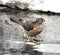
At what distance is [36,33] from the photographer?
8.03ft

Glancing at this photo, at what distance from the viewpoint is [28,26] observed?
2.43 meters

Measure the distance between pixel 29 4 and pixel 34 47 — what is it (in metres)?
0.40

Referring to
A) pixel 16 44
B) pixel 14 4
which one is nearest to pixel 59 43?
pixel 16 44

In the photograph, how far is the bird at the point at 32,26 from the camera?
2.43 metres

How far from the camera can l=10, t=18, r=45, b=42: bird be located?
2432 millimetres

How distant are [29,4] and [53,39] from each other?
1.29 feet

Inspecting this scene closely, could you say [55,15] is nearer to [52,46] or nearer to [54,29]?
[54,29]

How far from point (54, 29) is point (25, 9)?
326mm

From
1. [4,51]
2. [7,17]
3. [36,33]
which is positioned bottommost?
[4,51]

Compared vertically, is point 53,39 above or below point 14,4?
below

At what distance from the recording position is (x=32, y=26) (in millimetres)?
2434

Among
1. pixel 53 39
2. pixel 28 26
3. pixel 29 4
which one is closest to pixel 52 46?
pixel 53 39

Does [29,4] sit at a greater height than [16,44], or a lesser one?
greater

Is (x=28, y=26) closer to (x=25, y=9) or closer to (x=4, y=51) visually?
(x=25, y=9)
